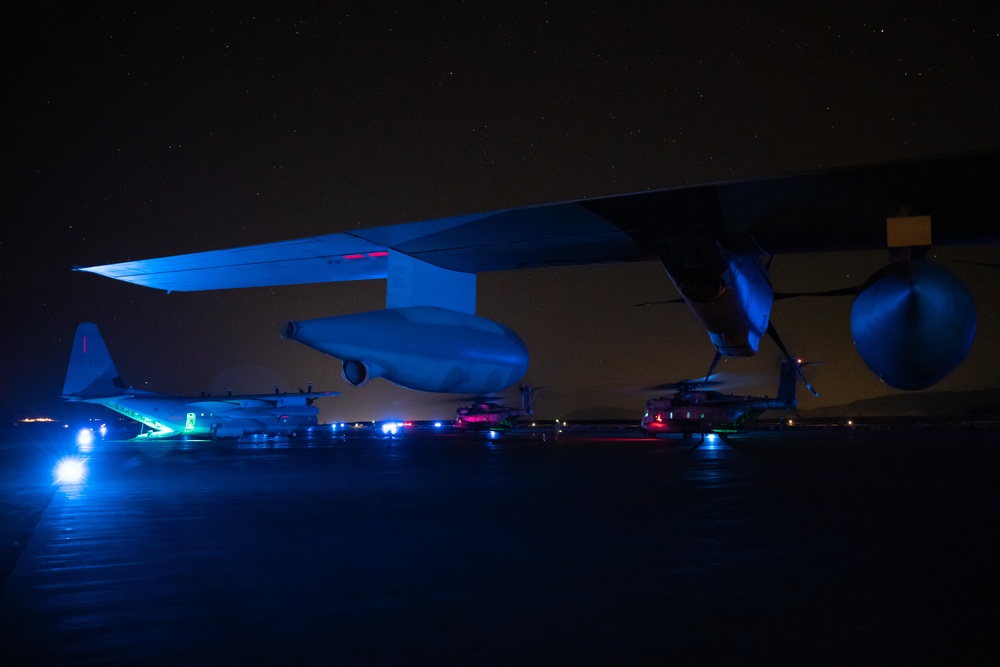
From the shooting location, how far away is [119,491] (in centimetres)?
951

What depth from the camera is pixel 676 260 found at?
24.9 ft

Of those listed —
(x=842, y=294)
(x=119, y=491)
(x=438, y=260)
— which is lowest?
(x=119, y=491)

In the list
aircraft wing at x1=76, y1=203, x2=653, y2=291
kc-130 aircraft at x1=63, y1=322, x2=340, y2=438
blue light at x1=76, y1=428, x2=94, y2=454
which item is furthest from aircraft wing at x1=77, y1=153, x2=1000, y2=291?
kc-130 aircraft at x1=63, y1=322, x2=340, y2=438

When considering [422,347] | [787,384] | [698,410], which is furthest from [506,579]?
[787,384]

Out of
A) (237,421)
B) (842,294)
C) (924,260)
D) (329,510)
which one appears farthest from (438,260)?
(237,421)

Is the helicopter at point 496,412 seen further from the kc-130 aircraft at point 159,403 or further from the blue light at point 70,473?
the blue light at point 70,473

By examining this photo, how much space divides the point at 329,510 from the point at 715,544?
13.2 feet

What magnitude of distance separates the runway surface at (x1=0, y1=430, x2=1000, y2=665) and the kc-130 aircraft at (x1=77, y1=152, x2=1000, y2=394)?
1.67 m

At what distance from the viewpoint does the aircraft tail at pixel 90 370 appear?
40.8 metres

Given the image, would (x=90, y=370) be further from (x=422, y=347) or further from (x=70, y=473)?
(x=422, y=347)

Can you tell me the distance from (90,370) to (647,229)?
143ft

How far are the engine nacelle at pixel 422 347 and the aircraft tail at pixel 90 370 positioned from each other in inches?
1567

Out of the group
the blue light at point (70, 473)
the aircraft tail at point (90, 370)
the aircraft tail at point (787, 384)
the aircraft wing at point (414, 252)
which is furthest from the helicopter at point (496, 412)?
the aircraft wing at point (414, 252)

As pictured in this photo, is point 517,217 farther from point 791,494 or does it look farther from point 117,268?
point 117,268
